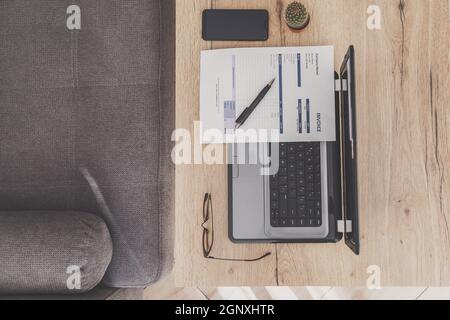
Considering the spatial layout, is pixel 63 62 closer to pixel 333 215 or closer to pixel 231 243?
pixel 231 243

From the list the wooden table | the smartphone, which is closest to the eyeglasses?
the wooden table

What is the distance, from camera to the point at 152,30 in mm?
1181

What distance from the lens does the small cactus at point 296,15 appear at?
993 mm

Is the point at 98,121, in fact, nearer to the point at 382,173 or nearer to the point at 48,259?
the point at 48,259

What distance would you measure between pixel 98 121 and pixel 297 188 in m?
0.54

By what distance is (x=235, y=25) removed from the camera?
3.34 feet

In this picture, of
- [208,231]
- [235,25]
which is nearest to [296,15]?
[235,25]

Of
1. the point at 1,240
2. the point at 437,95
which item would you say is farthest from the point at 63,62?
the point at 437,95

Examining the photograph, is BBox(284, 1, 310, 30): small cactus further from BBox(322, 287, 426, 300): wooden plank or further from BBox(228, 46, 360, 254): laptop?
BBox(322, 287, 426, 300): wooden plank

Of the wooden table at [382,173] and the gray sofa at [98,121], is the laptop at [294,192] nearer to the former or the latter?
the wooden table at [382,173]

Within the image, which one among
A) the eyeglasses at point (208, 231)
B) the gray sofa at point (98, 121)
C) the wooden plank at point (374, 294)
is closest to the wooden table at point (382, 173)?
the eyeglasses at point (208, 231)

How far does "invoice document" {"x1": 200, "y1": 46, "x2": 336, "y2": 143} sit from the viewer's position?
99 cm

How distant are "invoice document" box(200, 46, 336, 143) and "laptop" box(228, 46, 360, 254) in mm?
23
